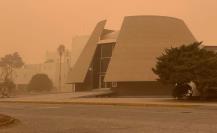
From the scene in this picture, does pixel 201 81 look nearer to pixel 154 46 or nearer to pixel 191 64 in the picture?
pixel 191 64

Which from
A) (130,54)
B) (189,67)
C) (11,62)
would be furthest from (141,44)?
(11,62)

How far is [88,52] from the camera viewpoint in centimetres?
6656

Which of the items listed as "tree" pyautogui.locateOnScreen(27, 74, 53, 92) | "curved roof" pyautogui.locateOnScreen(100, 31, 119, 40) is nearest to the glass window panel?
"curved roof" pyautogui.locateOnScreen(100, 31, 119, 40)

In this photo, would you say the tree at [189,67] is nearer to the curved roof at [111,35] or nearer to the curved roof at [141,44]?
the curved roof at [141,44]

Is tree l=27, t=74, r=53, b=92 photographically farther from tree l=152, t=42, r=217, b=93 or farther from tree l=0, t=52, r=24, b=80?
tree l=152, t=42, r=217, b=93

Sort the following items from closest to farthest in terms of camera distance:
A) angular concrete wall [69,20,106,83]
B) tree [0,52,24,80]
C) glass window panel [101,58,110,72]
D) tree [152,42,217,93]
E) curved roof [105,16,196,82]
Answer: tree [152,42,217,93] → curved roof [105,16,196,82] → angular concrete wall [69,20,106,83] → glass window panel [101,58,110,72] → tree [0,52,24,80]

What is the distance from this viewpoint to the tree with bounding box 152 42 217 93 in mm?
36531

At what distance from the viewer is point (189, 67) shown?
120 ft

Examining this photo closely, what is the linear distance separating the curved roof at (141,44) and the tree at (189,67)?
56.5 ft

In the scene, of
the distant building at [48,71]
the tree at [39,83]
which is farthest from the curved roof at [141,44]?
the distant building at [48,71]

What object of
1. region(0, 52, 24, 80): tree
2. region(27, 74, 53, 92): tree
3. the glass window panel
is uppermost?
region(0, 52, 24, 80): tree

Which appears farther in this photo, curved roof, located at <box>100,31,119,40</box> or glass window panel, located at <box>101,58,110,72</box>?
glass window panel, located at <box>101,58,110,72</box>

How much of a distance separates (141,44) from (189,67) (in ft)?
75.9

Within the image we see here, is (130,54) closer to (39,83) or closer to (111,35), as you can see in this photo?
(111,35)
